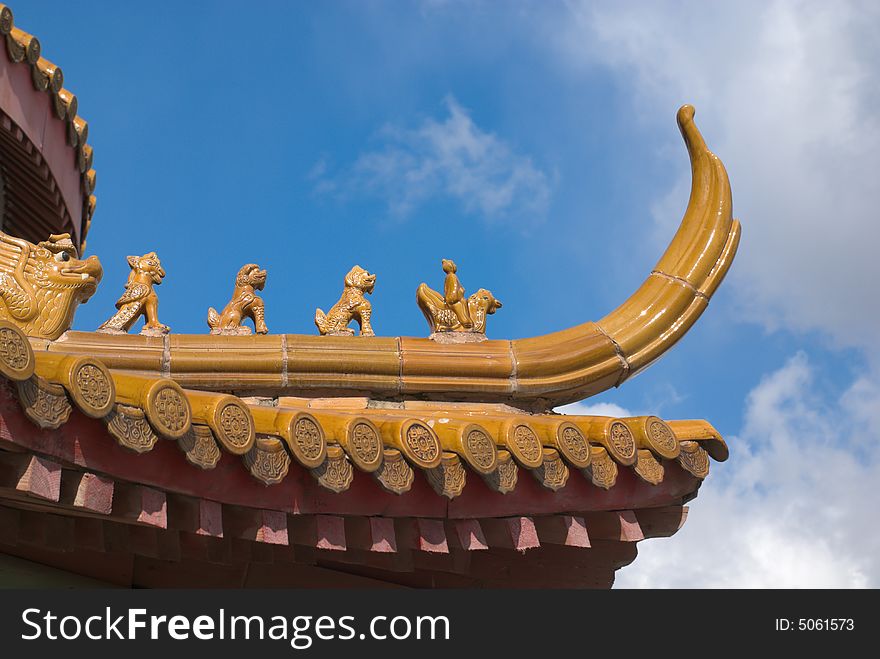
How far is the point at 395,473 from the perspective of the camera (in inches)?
167

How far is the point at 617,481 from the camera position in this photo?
498cm

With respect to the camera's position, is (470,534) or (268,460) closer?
(268,460)

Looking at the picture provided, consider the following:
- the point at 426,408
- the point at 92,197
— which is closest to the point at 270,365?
the point at 426,408

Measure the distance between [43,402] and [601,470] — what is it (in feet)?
7.25

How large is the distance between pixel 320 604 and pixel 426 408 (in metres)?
1.39

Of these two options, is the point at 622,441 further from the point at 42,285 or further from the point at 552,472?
the point at 42,285

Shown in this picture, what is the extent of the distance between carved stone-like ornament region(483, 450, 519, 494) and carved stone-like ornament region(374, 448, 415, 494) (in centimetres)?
32

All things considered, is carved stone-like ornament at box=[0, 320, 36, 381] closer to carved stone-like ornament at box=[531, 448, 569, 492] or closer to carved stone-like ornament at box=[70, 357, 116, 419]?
carved stone-like ornament at box=[70, 357, 116, 419]

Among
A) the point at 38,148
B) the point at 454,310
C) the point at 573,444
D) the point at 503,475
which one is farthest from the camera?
the point at 38,148

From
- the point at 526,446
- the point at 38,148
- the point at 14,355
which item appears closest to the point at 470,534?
the point at 526,446

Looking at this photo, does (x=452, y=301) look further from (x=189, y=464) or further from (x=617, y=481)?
(x=189, y=464)

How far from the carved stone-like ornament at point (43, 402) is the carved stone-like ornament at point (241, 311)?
179cm

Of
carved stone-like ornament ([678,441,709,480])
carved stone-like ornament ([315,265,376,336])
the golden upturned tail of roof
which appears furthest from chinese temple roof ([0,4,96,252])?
carved stone-like ornament ([678,441,709,480])

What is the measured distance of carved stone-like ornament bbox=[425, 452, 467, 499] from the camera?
433 centimetres
